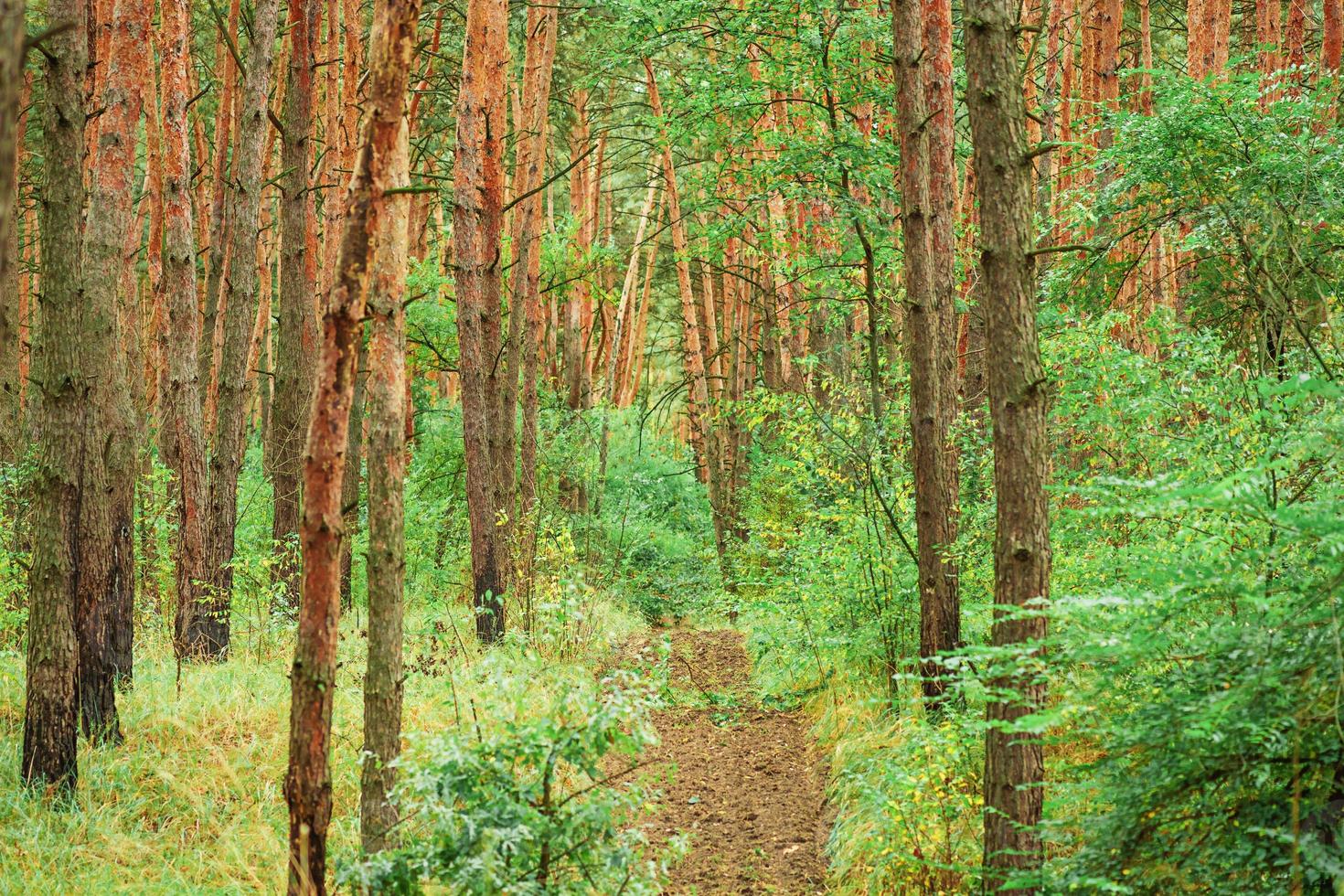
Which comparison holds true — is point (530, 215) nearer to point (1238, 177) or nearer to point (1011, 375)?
point (1238, 177)

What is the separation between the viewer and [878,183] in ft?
34.1

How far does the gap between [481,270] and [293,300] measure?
2160 mm

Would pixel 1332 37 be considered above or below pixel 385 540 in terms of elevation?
above

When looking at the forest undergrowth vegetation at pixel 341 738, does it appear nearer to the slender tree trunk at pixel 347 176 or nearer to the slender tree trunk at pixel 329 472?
the slender tree trunk at pixel 329 472

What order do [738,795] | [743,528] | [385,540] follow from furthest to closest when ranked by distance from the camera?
[743,528] < [738,795] < [385,540]

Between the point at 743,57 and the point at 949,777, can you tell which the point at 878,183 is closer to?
the point at 743,57

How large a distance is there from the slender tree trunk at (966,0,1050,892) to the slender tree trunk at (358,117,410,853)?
9.32 ft

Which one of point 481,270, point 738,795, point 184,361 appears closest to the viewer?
point 738,795

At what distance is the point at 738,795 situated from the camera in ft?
25.1

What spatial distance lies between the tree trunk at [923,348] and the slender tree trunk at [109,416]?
5.70 m

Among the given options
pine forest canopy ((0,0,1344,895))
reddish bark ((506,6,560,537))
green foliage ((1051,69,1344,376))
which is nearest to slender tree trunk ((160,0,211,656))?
pine forest canopy ((0,0,1344,895))

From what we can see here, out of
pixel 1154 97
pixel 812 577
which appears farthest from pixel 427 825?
pixel 1154 97

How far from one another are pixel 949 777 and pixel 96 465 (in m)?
5.93

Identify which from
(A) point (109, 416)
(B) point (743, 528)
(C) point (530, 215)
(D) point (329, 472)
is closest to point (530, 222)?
(C) point (530, 215)
